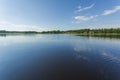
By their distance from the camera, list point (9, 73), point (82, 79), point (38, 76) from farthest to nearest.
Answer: point (9, 73) → point (38, 76) → point (82, 79)

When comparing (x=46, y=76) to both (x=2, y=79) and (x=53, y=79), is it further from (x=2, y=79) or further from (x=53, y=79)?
(x=2, y=79)

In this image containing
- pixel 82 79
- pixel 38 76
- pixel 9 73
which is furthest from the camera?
pixel 9 73

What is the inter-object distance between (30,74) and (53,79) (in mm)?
2274

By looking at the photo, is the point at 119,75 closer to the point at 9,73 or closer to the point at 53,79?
the point at 53,79

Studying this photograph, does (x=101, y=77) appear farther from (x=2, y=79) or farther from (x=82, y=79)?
(x=2, y=79)

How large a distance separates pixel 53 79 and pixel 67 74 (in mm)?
1465

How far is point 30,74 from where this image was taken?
28.6ft

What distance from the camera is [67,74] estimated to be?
8688 mm

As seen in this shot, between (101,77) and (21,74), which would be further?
(21,74)

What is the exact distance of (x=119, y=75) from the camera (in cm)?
841

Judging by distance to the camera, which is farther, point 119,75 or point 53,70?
point 53,70

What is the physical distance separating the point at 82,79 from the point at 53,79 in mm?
2274

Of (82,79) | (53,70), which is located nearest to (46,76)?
(53,70)

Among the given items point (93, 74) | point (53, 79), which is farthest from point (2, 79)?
point (93, 74)
